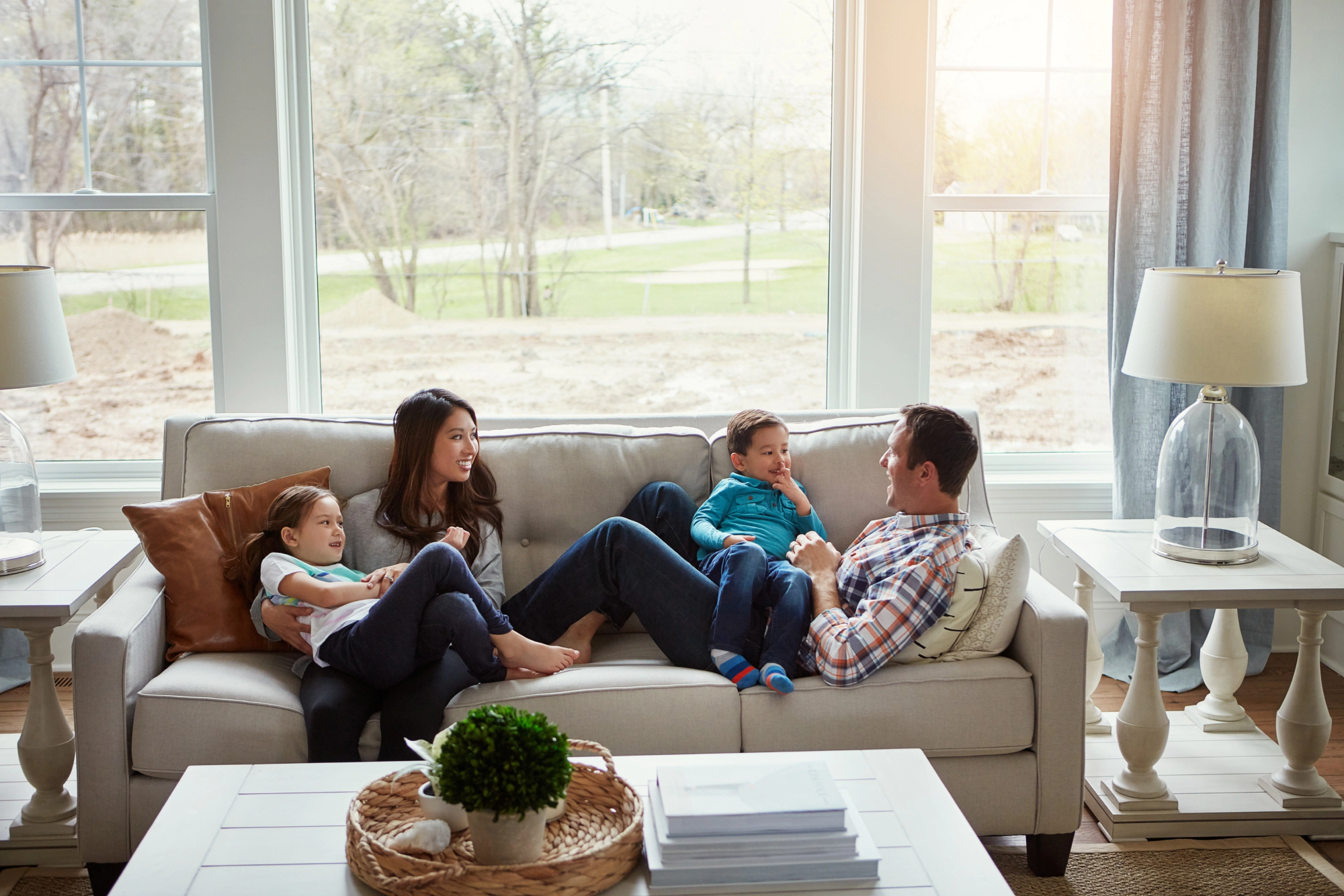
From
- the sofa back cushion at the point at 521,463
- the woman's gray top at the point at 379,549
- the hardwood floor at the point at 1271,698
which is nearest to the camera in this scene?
the woman's gray top at the point at 379,549

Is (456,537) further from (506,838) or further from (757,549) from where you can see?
(506,838)

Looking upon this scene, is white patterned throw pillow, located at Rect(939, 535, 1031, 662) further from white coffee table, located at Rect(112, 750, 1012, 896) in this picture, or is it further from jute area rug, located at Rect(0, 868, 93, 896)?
jute area rug, located at Rect(0, 868, 93, 896)

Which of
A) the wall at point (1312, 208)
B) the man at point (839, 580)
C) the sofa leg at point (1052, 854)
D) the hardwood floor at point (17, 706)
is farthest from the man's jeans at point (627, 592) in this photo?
the wall at point (1312, 208)

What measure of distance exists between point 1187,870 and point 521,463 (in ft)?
5.66

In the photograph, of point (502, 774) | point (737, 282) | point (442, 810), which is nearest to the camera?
point (502, 774)

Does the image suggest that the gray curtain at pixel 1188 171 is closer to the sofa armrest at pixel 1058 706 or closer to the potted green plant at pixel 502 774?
the sofa armrest at pixel 1058 706

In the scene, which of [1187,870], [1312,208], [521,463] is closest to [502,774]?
[521,463]

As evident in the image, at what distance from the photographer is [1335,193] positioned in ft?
11.0

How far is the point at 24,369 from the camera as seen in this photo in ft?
8.08

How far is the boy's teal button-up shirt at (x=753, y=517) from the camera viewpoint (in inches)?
104

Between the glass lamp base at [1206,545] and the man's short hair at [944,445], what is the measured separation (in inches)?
24.6

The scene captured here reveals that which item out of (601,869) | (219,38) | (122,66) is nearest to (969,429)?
(601,869)

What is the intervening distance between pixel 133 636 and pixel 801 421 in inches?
64.1

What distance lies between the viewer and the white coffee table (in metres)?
1.52
